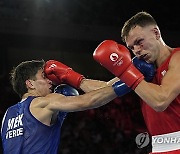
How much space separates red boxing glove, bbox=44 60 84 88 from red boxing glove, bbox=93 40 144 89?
0.55 metres

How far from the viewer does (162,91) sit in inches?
80.7

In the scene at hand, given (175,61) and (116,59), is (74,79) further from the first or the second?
(175,61)

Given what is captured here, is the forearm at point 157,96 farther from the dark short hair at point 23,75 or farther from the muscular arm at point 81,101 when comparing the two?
the dark short hair at point 23,75

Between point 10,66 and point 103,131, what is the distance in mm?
2438

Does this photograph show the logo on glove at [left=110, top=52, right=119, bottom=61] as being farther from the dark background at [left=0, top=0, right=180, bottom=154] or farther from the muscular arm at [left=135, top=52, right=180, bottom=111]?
the dark background at [left=0, top=0, right=180, bottom=154]

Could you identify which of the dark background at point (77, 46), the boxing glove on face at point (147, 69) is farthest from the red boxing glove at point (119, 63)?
the dark background at point (77, 46)

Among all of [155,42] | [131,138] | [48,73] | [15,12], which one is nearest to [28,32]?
[15,12]

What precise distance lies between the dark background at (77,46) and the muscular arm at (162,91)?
5308mm

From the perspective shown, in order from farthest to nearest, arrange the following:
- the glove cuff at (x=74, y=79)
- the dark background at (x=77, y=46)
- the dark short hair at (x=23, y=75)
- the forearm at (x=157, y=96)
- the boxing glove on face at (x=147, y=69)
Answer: the dark background at (x=77, y=46) → the dark short hair at (x=23, y=75) → the glove cuff at (x=74, y=79) → the boxing glove on face at (x=147, y=69) → the forearm at (x=157, y=96)

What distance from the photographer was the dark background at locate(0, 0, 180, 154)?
295 inches

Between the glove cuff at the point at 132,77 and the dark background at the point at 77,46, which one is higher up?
the glove cuff at the point at 132,77

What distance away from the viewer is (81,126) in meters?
7.75

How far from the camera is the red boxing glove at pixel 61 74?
2771 mm

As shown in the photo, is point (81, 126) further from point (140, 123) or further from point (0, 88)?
point (0, 88)
